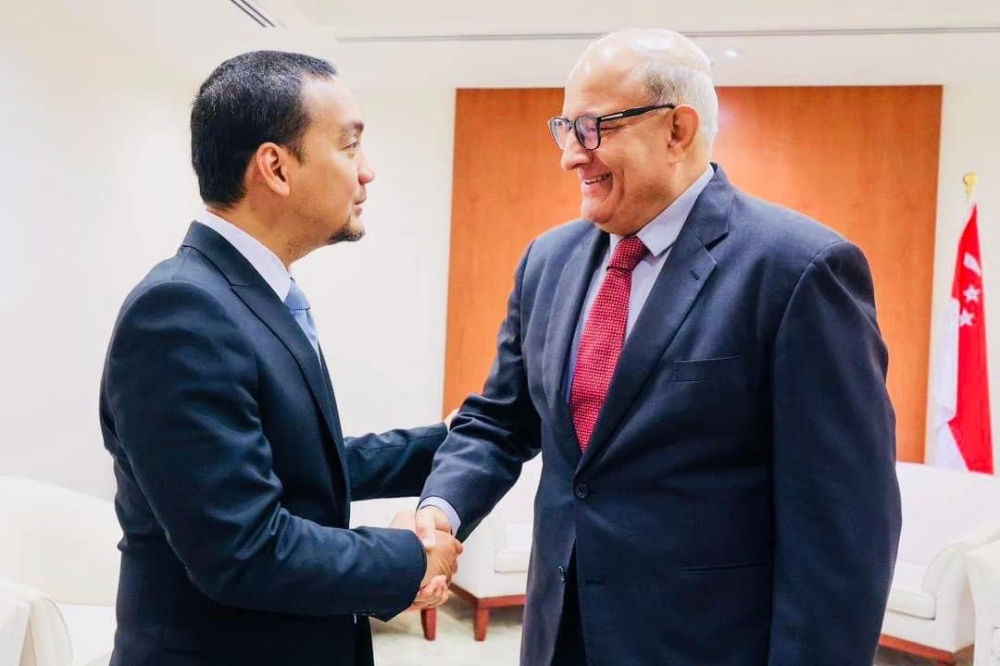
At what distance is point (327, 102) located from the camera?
158cm

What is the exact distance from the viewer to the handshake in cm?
172

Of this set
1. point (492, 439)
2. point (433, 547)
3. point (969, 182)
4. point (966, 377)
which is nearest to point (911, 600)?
point (966, 377)

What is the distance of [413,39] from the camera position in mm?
4859

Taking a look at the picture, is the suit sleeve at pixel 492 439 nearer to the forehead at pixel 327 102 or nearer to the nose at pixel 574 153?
the nose at pixel 574 153

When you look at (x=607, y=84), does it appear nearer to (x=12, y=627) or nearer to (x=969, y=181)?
(x=12, y=627)

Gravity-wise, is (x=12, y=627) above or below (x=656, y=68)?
below

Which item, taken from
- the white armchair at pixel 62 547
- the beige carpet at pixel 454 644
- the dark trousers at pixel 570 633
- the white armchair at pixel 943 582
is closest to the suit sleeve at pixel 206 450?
the dark trousers at pixel 570 633

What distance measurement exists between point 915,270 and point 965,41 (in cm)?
138

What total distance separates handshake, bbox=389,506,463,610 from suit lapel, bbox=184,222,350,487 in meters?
0.34

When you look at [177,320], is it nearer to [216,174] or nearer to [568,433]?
[216,174]

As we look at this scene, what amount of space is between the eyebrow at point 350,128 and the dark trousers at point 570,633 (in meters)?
0.86

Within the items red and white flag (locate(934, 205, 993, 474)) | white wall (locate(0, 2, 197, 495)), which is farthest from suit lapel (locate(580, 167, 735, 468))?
red and white flag (locate(934, 205, 993, 474))

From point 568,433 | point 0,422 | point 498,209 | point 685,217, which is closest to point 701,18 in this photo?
point 498,209

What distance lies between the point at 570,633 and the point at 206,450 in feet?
2.42
